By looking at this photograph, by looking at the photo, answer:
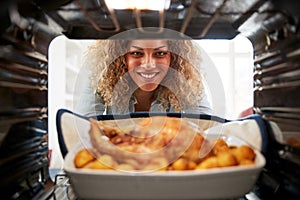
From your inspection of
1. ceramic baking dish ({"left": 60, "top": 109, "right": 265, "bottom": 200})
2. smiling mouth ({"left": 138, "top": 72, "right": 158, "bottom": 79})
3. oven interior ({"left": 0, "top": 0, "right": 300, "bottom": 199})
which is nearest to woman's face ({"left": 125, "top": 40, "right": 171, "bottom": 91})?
smiling mouth ({"left": 138, "top": 72, "right": 158, "bottom": 79})

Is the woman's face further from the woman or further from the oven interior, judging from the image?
the oven interior

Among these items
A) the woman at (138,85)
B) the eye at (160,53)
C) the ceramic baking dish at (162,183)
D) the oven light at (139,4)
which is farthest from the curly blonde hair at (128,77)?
the ceramic baking dish at (162,183)

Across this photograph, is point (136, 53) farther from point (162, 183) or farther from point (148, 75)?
point (162, 183)

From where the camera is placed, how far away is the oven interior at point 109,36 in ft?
2.22

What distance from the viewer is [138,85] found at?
1389 mm

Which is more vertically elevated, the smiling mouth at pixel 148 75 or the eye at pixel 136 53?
the eye at pixel 136 53

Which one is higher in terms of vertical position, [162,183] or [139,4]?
[139,4]

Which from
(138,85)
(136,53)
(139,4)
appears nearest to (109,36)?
(139,4)

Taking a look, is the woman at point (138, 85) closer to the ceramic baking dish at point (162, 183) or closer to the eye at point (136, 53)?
the eye at point (136, 53)

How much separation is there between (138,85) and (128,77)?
52mm

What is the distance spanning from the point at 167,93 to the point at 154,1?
2.24 ft

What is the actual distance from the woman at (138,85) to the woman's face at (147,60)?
0.6 inches

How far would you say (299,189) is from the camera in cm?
63

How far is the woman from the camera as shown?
1376 mm
